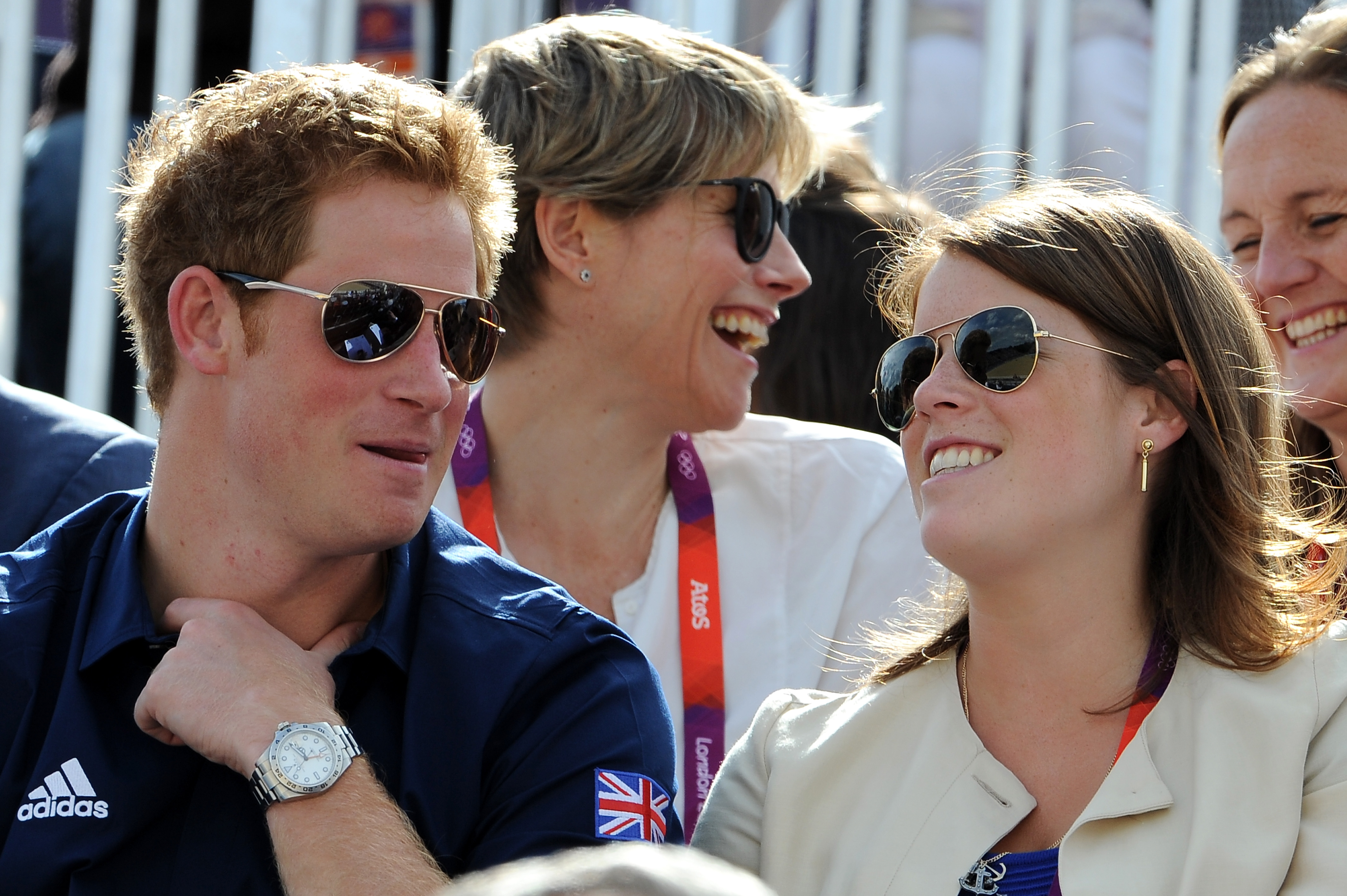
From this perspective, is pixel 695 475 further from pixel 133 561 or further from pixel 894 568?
pixel 133 561

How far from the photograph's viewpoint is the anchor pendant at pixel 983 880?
7.20 feet

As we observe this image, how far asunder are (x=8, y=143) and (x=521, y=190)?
6.49 feet

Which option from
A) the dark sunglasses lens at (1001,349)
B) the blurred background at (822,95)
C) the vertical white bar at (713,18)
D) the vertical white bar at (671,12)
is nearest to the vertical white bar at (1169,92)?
the blurred background at (822,95)

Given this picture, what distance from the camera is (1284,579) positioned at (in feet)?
7.83

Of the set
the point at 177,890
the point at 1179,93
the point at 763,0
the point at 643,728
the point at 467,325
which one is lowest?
the point at 177,890

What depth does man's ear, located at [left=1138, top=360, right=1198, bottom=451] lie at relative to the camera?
93.7 inches

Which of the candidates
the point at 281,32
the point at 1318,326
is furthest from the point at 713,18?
the point at 1318,326

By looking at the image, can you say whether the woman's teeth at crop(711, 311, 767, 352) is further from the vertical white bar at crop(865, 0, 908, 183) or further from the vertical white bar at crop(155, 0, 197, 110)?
the vertical white bar at crop(155, 0, 197, 110)

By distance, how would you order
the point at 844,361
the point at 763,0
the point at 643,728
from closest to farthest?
the point at 643,728, the point at 844,361, the point at 763,0

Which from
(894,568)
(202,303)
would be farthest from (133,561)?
(894,568)

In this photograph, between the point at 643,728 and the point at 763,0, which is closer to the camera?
the point at 643,728

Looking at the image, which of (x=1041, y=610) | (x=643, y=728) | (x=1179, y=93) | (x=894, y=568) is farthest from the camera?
(x=1179, y=93)

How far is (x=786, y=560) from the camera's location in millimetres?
3354

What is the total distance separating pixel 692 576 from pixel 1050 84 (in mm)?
2212
